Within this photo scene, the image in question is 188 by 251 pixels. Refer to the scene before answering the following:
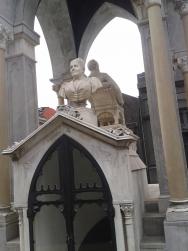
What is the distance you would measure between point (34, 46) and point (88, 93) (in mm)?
2948

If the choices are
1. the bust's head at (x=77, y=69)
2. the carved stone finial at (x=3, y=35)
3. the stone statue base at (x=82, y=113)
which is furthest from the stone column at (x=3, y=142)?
the stone statue base at (x=82, y=113)

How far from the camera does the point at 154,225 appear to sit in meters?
5.08

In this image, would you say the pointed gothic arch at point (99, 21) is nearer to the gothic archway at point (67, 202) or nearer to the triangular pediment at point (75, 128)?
the gothic archway at point (67, 202)

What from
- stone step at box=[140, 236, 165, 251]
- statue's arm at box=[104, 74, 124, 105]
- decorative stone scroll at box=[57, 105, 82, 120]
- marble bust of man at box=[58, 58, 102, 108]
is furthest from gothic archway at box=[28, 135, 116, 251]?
statue's arm at box=[104, 74, 124, 105]

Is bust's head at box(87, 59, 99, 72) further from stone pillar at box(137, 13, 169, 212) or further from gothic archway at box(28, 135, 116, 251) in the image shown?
gothic archway at box(28, 135, 116, 251)

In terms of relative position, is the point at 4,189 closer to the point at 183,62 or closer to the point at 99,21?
the point at 183,62

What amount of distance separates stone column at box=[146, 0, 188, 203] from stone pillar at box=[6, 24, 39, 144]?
3328 mm

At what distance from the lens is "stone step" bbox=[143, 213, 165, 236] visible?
505 centimetres

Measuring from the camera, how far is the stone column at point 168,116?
15.8ft

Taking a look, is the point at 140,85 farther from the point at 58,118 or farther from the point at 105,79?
the point at 58,118

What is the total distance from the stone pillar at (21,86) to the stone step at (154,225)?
137 inches

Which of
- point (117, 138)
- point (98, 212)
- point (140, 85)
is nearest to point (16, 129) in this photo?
point (98, 212)

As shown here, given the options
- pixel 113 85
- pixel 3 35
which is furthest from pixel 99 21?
pixel 3 35

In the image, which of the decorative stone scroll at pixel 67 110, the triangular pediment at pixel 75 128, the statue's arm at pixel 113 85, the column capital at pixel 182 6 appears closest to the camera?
the triangular pediment at pixel 75 128
